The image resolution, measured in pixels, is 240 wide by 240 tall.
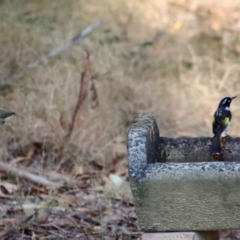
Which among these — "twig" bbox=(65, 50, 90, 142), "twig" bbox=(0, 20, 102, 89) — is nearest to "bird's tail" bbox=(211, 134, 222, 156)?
"twig" bbox=(65, 50, 90, 142)

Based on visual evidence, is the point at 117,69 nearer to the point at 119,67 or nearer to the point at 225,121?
the point at 119,67

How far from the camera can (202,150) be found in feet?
13.5

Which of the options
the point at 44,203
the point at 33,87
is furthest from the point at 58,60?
the point at 44,203

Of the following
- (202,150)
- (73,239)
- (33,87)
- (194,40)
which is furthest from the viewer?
(194,40)

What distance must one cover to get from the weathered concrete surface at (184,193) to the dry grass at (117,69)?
242 cm

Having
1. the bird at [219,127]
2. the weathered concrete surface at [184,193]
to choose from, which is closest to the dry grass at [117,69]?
the bird at [219,127]

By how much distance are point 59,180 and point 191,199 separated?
2931 mm

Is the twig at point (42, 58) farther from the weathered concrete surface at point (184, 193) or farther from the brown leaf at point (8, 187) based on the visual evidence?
the weathered concrete surface at point (184, 193)

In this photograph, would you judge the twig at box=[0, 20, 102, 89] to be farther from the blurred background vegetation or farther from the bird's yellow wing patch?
the bird's yellow wing patch

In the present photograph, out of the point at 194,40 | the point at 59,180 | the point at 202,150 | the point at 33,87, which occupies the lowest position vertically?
the point at 202,150

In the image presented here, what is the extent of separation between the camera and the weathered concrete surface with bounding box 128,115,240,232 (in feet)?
10.9

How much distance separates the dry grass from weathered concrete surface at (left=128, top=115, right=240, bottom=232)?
2.42 meters

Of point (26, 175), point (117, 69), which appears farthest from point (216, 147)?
point (117, 69)

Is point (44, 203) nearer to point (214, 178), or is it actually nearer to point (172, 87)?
point (214, 178)
